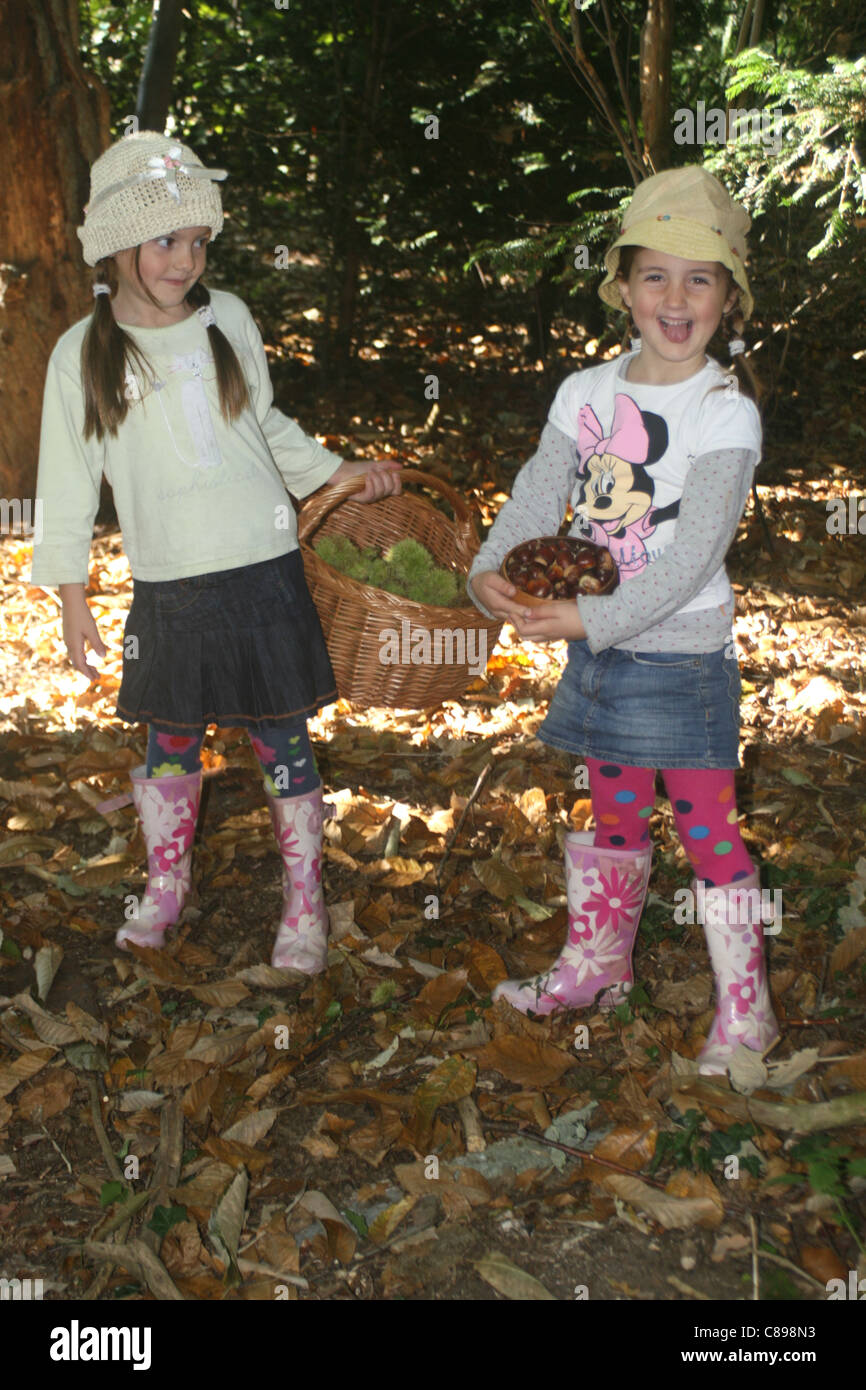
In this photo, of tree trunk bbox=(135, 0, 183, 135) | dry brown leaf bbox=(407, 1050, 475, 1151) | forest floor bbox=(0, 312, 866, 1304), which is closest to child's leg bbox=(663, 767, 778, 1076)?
forest floor bbox=(0, 312, 866, 1304)

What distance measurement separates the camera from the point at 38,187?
5.43 m

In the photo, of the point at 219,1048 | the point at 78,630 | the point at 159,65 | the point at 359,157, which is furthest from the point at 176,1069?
the point at 359,157

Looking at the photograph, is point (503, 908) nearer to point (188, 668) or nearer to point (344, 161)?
point (188, 668)

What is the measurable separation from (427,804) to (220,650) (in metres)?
1.32

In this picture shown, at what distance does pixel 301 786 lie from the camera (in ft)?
10.2

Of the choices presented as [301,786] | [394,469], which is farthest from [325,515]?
[301,786]

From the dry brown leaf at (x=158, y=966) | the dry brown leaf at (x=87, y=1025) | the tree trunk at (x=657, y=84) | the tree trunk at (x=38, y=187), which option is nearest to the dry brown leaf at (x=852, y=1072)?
the dry brown leaf at (x=158, y=966)

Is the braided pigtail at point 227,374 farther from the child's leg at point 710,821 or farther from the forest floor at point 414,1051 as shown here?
the forest floor at point 414,1051

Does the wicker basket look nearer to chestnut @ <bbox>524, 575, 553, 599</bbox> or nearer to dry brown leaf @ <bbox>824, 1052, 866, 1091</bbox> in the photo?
chestnut @ <bbox>524, 575, 553, 599</bbox>

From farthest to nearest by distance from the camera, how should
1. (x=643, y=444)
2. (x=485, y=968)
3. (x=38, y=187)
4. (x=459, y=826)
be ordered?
(x=38, y=187), (x=459, y=826), (x=485, y=968), (x=643, y=444)

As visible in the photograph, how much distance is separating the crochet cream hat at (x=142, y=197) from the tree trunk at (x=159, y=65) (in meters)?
3.90

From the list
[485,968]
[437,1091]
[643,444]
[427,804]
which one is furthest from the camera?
[427,804]

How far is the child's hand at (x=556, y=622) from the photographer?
239cm

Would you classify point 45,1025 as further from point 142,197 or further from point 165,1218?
point 142,197
